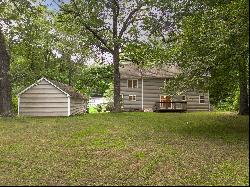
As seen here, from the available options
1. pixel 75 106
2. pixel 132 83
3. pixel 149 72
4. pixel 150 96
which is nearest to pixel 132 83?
pixel 132 83

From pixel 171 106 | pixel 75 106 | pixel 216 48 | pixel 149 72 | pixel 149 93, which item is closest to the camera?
pixel 216 48

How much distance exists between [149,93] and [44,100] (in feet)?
76.8

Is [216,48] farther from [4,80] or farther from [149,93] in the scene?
[149,93]

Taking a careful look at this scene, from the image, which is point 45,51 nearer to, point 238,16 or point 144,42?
point 144,42

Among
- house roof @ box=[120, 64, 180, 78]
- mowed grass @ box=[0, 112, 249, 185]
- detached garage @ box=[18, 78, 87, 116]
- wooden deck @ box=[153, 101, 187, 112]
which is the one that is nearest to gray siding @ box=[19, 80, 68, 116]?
detached garage @ box=[18, 78, 87, 116]

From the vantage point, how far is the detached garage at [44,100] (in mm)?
36781

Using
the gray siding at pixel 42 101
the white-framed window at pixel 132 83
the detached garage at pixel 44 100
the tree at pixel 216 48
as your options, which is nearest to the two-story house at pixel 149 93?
the white-framed window at pixel 132 83

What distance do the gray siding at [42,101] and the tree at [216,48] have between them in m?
17.9

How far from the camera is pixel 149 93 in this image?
57.3 m

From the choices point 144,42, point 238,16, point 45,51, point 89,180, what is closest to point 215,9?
point 238,16

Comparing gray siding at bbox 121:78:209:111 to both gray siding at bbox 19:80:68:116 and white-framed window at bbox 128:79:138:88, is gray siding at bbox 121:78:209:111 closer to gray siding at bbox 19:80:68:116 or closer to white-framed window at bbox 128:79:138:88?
white-framed window at bbox 128:79:138:88

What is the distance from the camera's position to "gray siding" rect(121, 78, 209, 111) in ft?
186

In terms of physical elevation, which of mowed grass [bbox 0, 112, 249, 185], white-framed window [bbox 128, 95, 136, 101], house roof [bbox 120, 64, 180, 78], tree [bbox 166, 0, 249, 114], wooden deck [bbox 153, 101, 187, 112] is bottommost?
mowed grass [bbox 0, 112, 249, 185]

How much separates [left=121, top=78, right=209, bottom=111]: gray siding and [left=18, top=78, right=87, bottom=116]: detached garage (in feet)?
71.3
